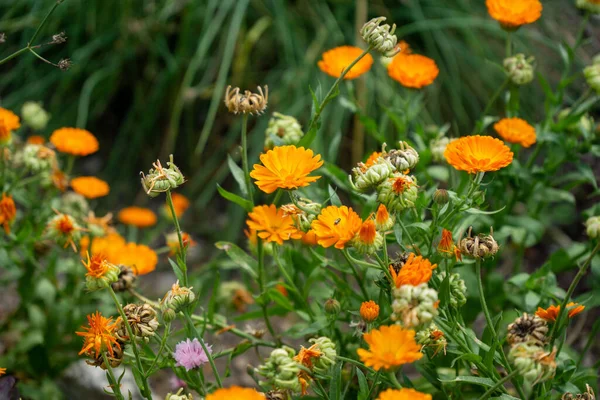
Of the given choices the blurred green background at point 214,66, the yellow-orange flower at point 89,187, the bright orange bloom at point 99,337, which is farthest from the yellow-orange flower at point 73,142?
the blurred green background at point 214,66

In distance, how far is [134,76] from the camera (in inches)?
125

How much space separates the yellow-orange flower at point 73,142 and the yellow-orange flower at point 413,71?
2.77ft

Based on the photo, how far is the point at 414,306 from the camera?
1.02 m

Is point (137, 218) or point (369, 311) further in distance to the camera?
point (137, 218)

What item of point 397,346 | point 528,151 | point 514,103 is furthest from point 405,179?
point 528,151

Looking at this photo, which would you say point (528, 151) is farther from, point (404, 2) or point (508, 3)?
point (508, 3)

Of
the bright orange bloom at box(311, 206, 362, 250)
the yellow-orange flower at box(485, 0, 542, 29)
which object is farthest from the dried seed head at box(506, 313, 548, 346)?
the yellow-orange flower at box(485, 0, 542, 29)

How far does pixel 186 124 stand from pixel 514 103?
167cm

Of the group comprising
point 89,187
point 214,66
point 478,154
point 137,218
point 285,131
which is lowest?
point 137,218

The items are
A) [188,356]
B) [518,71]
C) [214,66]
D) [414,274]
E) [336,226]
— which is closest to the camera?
[414,274]

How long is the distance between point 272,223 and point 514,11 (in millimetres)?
814

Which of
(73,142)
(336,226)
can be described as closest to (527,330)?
(336,226)

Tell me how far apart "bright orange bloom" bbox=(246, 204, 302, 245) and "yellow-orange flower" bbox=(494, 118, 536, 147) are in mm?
586

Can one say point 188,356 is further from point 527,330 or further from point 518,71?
point 518,71
